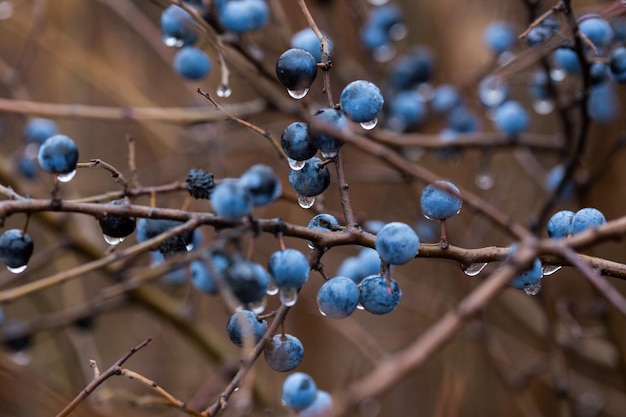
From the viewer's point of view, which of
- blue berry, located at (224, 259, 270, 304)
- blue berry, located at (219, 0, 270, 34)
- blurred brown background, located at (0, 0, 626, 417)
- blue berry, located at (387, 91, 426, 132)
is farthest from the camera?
blue berry, located at (387, 91, 426, 132)

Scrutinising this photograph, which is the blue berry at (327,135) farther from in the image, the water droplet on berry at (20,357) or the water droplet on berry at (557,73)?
the water droplet on berry at (20,357)

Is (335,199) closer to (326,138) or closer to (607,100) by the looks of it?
(607,100)

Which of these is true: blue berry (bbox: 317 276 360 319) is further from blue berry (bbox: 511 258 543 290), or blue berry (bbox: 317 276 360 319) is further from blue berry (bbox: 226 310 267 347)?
blue berry (bbox: 511 258 543 290)

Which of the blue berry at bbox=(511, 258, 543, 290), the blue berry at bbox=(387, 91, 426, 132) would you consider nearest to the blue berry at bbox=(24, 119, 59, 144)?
the blue berry at bbox=(387, 91, 426, 132)

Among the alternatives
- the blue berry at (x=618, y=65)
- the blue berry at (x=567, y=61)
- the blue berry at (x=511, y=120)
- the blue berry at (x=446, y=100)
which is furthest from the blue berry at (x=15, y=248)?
the blue berry at (x=446, y=100)

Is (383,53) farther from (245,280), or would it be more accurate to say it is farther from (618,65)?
(245,280)

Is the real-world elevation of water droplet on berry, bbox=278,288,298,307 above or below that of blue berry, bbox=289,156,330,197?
below

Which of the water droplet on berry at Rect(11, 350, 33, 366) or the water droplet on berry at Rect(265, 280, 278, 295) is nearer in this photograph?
the water droplet on berry at Rect(265, 280, 278, 295)
